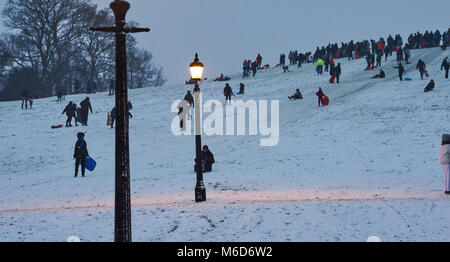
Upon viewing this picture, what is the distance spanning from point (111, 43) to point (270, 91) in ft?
84.0

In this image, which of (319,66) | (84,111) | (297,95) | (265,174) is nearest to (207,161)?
(265,174)

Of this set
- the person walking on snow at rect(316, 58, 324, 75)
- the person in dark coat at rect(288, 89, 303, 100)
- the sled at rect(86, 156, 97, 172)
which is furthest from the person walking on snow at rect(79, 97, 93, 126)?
the person walking on snow at rect(316, 58, 324, 75)

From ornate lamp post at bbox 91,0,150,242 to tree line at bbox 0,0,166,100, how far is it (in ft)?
139

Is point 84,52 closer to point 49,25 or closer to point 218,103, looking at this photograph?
point 49,25

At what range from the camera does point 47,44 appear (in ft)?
158

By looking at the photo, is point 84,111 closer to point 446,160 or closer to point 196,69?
point 196,69

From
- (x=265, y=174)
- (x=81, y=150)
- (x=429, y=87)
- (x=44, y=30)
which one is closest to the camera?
(x=265, y=174)

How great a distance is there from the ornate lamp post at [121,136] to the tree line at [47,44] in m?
42.3

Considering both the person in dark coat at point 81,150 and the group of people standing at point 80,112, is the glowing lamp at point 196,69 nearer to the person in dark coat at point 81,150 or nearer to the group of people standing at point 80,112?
the person in dark coat at point 81,150

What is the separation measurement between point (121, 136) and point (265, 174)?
9402mm

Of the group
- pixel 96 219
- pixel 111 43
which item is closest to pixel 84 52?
pixel 111 43

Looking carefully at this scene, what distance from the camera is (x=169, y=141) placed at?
21125mm

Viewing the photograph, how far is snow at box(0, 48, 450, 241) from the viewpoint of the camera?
7719 mm

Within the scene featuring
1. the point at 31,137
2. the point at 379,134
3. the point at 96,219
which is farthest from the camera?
the point at 31,137
